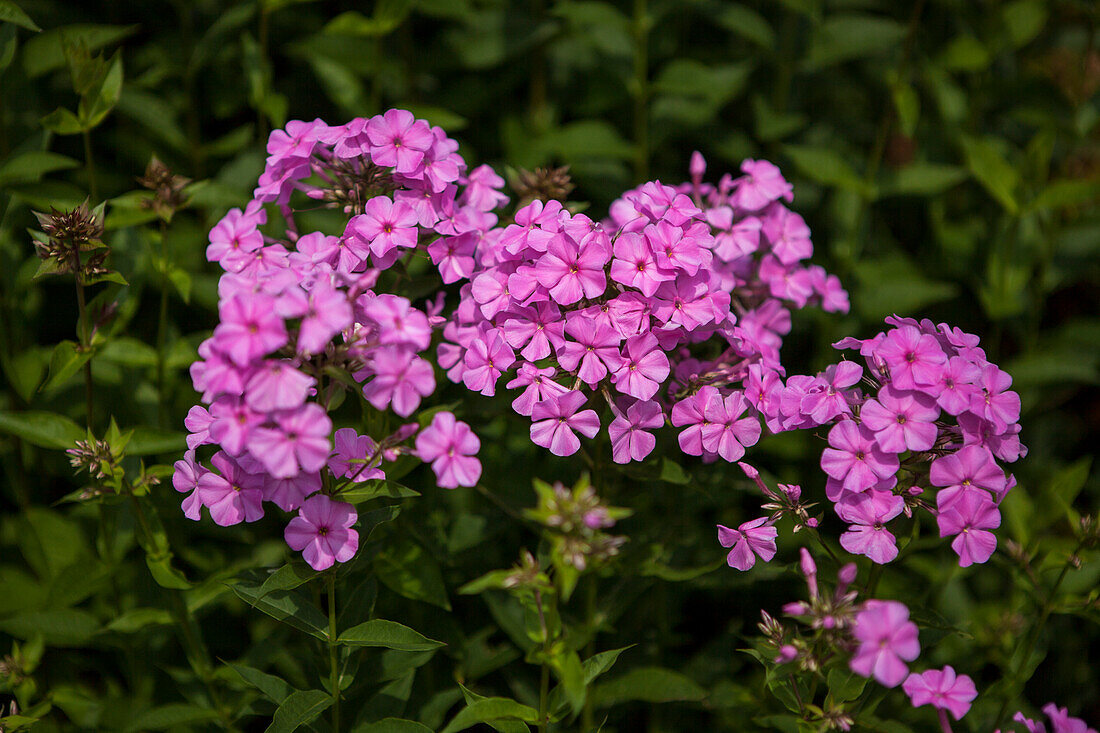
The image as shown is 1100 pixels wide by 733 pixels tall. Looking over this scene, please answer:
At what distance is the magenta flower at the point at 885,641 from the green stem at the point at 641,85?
98.3 inches

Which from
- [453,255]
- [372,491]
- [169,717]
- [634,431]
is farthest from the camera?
[169,717]

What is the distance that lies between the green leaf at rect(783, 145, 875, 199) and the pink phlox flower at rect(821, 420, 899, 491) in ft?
6.00

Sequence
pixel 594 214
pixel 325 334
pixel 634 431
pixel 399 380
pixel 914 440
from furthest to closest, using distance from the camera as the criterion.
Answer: pixel 594 214
pixel 634 431
pixel 914 440
pixel 399 380
pixel 325 334

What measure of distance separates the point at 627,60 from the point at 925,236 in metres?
1.98

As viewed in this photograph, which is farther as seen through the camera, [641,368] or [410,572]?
[410,572]

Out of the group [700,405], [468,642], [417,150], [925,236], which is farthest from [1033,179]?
[468,642]

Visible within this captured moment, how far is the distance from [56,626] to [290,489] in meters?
1.37

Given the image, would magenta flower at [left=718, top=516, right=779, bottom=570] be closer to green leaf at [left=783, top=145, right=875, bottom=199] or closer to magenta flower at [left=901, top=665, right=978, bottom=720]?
magenta flower at [left=901, top=665, right=978, bottom=720]

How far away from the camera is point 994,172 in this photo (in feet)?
12.3

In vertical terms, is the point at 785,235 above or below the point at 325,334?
below

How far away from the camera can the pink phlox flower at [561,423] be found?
2.35 m

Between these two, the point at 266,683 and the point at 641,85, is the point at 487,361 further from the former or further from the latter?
the point at 641,85

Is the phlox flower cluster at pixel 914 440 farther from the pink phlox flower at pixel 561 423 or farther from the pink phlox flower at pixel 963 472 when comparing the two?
A: the pink phlox flower at pixel 561 423

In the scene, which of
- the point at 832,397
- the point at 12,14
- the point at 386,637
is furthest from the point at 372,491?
the point at 12,14
